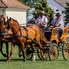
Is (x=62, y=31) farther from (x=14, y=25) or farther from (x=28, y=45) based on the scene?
(x=14, y=25)

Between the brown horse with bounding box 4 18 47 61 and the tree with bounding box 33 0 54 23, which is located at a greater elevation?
the tree with bounding box 33 0 54 23

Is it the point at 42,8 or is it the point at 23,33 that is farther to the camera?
the point at 42,8

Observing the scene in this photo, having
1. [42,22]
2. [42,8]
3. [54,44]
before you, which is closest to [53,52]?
[54,44]

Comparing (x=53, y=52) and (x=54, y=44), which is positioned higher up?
(x=54, y=44)

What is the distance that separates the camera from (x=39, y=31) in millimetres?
12625

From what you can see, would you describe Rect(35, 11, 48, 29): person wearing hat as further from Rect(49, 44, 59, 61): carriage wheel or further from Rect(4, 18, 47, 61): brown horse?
Rect(49, 44, 59, 61): carriage wheel

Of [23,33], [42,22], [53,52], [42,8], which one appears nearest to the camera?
[23,33]

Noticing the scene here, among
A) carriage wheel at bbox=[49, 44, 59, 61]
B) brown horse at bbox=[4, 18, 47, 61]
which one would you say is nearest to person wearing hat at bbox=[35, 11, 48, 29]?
brown horse at bbox=[4, 18, 47, 61]

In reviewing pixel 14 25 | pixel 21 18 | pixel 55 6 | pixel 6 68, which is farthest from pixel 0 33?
pixel 55 6

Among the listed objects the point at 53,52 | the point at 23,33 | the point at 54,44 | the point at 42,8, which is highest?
the point at 42,8

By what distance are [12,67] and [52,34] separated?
349 cm

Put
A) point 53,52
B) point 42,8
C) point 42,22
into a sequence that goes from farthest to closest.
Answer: point 42,8, point 42,22, point 53,52

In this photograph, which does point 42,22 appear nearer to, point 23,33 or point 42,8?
point 23,33

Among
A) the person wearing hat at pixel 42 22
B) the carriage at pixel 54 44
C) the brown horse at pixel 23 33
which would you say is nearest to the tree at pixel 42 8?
the person wearing hat at pixel 42 22
